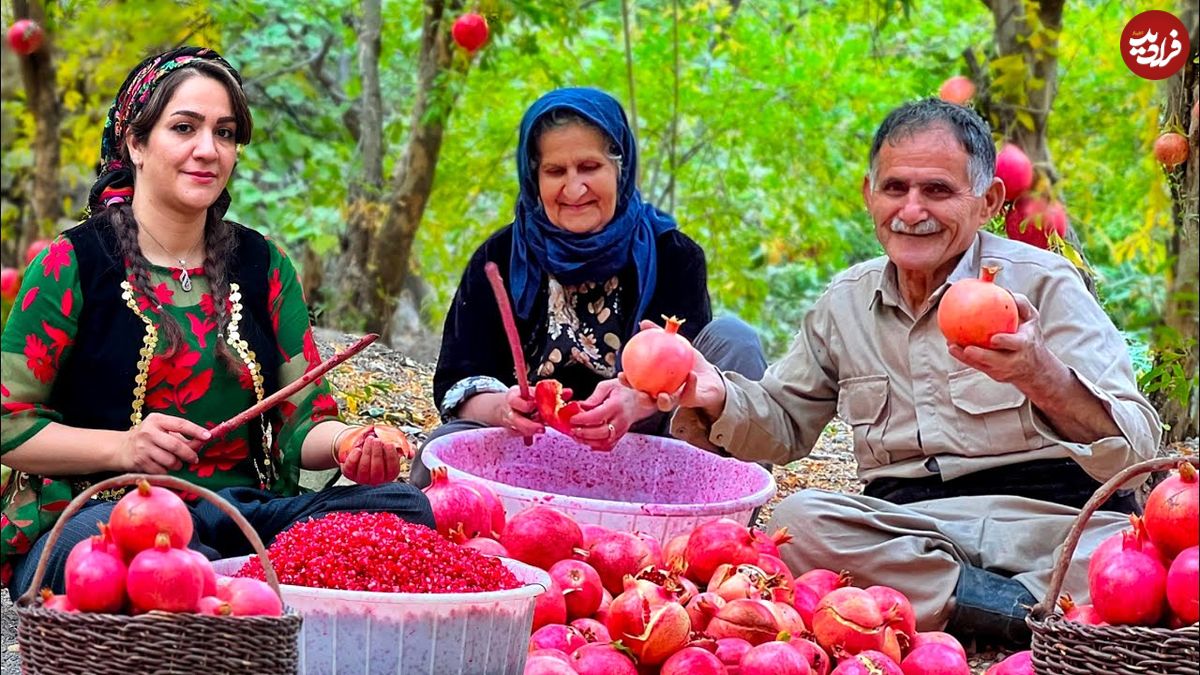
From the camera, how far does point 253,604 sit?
200cm

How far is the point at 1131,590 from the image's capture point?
203 cm

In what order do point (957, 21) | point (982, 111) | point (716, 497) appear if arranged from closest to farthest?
point (716, 497), point (982, 111), point (957, 21)

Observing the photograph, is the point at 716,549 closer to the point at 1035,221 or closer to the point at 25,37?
the point at 1035,221

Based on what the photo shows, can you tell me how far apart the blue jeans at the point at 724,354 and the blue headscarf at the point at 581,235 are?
199 millimetres

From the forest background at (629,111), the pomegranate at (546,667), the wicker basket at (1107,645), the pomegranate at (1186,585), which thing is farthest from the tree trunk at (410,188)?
the pomegranate at (1186,585)

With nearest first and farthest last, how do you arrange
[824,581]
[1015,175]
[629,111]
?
[824,581] < [1015,175] < [629,111]

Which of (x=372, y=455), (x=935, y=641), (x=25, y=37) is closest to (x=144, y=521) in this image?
(x=372, y=455)

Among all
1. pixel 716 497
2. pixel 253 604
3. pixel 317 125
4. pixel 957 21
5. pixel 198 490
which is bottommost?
pixel 716 497

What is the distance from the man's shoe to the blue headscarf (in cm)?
117

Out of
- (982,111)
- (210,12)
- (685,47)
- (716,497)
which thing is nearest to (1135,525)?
(716,497)

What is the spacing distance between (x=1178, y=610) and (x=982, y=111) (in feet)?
12.9

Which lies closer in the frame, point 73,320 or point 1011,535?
point 73,320

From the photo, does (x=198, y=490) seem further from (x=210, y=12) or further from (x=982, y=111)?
(x=210, y=12)

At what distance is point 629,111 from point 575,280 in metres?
4.25
